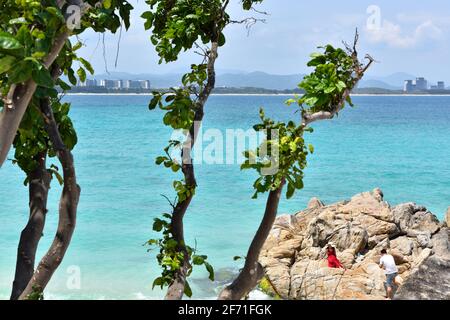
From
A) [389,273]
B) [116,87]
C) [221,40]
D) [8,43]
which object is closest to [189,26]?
[221,40]

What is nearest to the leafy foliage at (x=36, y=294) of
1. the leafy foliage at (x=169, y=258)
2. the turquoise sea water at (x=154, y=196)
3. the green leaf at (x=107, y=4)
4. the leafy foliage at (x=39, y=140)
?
the leafy foliage at (x=169, y=258)

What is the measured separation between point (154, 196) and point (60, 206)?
24.0 metres

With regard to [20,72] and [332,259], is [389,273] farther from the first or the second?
[20,72]

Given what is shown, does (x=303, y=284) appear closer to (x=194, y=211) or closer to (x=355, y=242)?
(x=355, y=242)

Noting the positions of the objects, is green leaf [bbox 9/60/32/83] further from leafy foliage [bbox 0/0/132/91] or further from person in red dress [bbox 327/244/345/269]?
person in red dress [bbox 327/244/345/269]

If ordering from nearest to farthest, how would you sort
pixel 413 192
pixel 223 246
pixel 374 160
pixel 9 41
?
pixel 9 41
pixel 223 246
pixel 413 192
pixel 374 160

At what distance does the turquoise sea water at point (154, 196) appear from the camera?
16.9 meters

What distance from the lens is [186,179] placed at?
3.73m

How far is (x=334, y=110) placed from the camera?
359 centimetres

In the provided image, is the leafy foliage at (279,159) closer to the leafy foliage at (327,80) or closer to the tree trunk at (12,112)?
the leafy foliage at (327,80)

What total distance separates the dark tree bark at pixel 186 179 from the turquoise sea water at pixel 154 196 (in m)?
10.4

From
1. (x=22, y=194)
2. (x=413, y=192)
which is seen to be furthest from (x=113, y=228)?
(x=413, y=192)

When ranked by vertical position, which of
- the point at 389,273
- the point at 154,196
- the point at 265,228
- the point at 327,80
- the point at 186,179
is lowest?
the point at 154,196

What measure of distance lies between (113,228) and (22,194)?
21.0 ft
